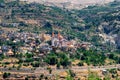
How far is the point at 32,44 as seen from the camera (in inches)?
3787

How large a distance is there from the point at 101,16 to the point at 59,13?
13434 millimetres

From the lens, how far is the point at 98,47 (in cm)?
10100

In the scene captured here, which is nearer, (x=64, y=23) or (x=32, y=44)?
(x=32, y=44)

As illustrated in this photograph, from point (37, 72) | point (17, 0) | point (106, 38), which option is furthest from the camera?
point (17, 0)

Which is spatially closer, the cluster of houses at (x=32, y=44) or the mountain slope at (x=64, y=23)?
the cluster of houses at (x=32, y=44)

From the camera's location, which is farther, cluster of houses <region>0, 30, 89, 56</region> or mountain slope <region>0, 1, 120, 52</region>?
mountain slope <region>0, 1, 120, 52</region>

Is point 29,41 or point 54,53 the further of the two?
point 29,41

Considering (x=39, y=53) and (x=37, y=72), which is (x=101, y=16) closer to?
(x=39, y=53)

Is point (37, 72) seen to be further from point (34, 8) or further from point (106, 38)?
point (34, 8)

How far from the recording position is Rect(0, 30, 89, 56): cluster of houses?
8675 cm

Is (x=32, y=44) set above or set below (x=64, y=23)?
above

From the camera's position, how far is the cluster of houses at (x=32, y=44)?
3415 inches

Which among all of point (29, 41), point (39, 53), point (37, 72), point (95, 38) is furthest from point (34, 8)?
point (37, 72)

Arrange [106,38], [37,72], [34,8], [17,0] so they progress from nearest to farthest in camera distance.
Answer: [37,72] → [106,38] → [34,8] → [17,0]
